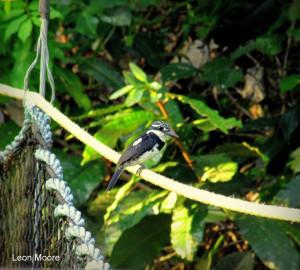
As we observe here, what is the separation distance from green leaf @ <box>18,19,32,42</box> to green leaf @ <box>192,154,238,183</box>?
1.17 metres

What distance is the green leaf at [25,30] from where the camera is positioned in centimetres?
311

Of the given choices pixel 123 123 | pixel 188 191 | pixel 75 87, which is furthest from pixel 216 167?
pixel 188 191

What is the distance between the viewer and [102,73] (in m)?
3.98

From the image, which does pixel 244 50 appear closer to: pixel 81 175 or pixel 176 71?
pixel 176 71

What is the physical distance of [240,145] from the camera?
11.0 ft

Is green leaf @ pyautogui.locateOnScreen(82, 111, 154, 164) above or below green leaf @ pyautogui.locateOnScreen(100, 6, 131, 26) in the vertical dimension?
below

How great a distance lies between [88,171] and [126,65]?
1675mm

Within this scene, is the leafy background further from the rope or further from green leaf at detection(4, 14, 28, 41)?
the rope

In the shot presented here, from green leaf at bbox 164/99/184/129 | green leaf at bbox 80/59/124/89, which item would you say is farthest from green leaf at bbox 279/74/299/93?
green leaf at bbox 80/59/124/89

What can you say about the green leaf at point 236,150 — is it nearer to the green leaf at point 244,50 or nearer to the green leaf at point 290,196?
the green leaf at point 290,196

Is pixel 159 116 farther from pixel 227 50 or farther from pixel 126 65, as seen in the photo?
pixel 126 65

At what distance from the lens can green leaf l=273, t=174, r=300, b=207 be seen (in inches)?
122

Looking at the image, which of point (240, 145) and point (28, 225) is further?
point (240, 145)

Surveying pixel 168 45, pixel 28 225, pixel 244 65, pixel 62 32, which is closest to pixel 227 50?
pixel 244 65
